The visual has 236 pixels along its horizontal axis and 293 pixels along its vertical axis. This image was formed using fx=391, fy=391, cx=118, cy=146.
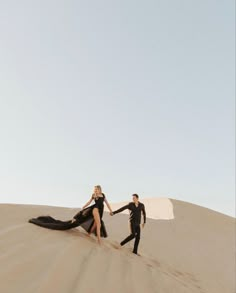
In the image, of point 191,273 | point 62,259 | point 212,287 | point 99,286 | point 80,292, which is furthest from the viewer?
point 191,273

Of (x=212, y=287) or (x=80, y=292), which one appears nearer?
(x=80, y=292)

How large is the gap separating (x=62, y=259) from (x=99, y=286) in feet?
2.91

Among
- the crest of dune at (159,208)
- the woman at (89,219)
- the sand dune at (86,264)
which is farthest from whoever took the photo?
the crest of dune at (159,208)

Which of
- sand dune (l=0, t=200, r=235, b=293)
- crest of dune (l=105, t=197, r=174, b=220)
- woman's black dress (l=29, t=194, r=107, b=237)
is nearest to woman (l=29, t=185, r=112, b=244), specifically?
woman's black dress (l=29, t=194, r=107, b=237)

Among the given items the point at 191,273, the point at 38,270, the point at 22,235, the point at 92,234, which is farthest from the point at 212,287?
the point at 38,270

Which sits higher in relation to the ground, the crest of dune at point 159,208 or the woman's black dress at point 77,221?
the woman's black dress at point 77,221

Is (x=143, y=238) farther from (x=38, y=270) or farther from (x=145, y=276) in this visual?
(x=38, y=270)

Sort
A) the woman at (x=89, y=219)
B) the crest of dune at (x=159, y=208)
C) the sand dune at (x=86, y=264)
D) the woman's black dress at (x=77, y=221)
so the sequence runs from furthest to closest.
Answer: the crest of dune at (x=159, y=208)
the woman at (x=89, y=219)
the woman's black dress at (x=77, y=221)
the sand dune at (x=86, y=264)

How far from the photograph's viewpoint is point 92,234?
8562 mm

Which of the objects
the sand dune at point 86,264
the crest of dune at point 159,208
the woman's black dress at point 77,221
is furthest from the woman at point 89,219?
the crest of dune at point 159,208

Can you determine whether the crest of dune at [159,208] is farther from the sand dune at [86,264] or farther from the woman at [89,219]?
the woman at [89,219]

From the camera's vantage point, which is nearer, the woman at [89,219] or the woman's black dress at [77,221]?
the woman's black dress at [77,221]

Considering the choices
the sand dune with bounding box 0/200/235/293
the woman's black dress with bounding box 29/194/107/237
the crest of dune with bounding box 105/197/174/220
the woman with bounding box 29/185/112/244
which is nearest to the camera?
the sand dune with bounding box 0/200/235/293

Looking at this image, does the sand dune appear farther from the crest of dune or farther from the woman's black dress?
the crest of dune
